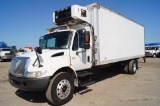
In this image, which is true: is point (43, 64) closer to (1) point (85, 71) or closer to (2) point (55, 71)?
(2) point (55, 71)

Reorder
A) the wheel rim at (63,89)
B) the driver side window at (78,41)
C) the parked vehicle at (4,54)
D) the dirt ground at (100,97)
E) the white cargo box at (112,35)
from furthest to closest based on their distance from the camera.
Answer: the parked vehicle at (4,54)
the white cargo box at (112,35)
the driver side window at (78,41)
the dirt ground at (100,97)
the wheel rim at (63,89)

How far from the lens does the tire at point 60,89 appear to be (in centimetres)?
513

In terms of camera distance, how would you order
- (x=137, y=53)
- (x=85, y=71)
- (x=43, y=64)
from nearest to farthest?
(x=43, y=64)
(x=85, y=71)
(x=137, y=53)

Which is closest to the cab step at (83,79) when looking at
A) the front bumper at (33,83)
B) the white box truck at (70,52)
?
the white box truck at (70,52)

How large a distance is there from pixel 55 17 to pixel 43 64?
307cm

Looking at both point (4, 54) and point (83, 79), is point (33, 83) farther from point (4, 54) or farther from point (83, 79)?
point (4, 54)

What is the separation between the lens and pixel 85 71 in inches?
270

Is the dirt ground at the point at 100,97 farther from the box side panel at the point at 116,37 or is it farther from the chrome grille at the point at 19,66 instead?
the box side panel at the point at 116,37

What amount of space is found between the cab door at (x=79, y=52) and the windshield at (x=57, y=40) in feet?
0.96

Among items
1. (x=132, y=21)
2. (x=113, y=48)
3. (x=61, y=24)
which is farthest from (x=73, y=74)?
(x=132, y=21)

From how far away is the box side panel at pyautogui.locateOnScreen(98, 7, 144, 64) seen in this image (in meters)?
7.26

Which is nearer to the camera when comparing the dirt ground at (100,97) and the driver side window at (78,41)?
the dirt ground at (100,97)

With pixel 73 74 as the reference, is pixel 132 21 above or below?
above

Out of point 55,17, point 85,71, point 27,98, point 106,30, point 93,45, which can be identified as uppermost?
point 55,17
